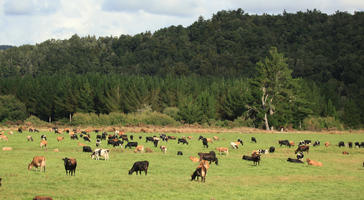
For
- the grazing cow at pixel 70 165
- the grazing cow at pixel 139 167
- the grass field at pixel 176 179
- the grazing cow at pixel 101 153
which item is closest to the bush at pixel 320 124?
the grass field at pixel 176 179

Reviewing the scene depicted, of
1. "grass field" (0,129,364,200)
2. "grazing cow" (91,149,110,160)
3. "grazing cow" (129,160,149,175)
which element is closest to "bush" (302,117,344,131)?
"grass field" (0,129,364,200)

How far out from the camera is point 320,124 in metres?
92.0

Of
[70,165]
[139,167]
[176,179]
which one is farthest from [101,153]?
[176,179]

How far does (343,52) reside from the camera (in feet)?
609

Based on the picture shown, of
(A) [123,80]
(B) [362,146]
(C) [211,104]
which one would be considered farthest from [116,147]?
(A) [123,80]

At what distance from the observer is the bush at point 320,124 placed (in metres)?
91.2

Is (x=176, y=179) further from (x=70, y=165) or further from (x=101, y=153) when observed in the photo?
(x=101, y=153)

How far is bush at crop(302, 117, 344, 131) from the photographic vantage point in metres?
91.2

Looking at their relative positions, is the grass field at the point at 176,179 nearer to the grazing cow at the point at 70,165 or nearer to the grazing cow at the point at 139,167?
the grazing cow at the point at 139,167

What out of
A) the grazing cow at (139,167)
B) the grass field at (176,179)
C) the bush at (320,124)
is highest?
the bush at (320,124)

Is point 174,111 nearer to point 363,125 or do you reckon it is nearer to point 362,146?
point 363,125

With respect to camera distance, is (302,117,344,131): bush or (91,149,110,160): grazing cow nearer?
(91,149,110,160): grazing cow

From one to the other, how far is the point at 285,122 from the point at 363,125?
61.7ft

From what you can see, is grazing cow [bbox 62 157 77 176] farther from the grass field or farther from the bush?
the bush
